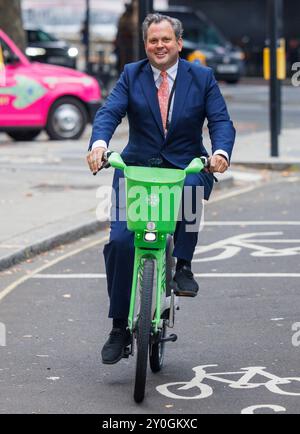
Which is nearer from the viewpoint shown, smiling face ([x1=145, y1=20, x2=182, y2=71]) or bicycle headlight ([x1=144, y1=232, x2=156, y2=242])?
bicycle headlight ([x1=144, y1=232, x2=156, y2=242])

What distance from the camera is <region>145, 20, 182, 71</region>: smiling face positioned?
22.8ft

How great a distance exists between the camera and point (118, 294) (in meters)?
6.96

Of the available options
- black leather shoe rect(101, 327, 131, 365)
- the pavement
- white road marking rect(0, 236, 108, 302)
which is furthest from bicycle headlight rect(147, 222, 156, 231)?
the pavement

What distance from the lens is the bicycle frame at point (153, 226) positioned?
6434 millimetres

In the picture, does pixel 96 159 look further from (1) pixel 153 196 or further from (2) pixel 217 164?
(2) pixel 217 164

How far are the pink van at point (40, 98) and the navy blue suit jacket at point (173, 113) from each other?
13.8m

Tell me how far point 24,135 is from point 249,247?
11.0m

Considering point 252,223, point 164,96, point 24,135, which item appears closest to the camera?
point 164,96

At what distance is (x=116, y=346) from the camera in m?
7.02

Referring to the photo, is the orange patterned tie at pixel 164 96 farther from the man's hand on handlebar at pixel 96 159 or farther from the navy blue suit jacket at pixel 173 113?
the man's hand on handlebar at pixel 96 159

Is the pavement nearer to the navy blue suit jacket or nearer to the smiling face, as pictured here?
the navy blue suit jacket

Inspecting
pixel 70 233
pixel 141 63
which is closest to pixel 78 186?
pixel 70 233

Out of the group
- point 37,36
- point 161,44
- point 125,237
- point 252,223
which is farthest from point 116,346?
point 37,36

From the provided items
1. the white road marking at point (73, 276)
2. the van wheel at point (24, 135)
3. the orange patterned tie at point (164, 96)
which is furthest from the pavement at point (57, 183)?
the orange patterned tie at point (164, 96)
